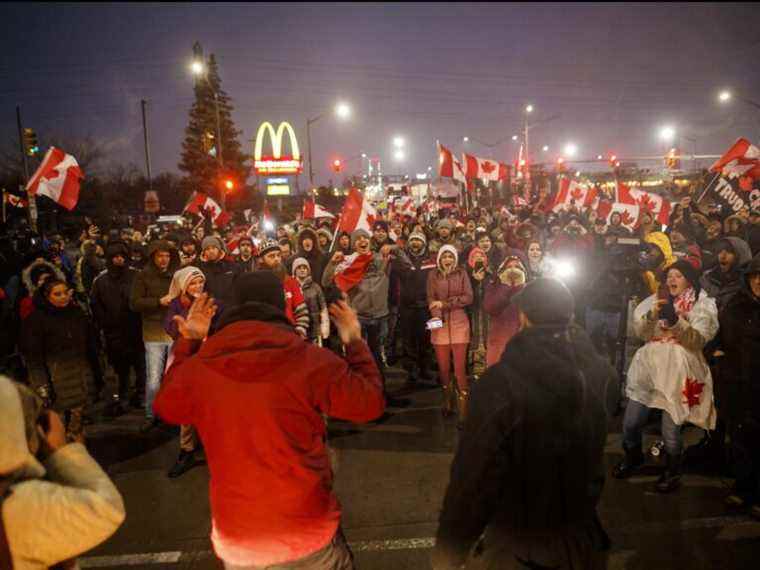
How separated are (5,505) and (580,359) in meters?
2.07

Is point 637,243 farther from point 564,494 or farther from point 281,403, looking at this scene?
point 281,403

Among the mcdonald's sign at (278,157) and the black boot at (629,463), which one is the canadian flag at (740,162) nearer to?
the black boot at (629,463)

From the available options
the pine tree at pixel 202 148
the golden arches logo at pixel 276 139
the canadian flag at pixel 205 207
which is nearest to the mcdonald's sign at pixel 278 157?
the golden arches logo at pixel 276 139

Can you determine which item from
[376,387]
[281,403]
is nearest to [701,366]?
[376,387]

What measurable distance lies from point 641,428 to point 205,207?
1449 centimetres

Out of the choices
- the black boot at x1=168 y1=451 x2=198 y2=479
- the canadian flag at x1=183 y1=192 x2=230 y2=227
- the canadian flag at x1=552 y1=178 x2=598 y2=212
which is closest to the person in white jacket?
the black boot at x1=168 y1=451 x2=198 y2=479

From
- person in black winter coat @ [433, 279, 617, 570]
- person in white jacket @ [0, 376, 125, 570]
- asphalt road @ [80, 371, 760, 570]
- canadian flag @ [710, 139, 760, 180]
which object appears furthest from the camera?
canadian flag @ [710, 139, 760, 180]

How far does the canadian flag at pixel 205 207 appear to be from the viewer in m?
16.2

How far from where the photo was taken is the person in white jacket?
5.19ft

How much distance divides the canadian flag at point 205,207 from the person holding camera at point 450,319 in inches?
448

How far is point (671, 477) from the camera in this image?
469 cm

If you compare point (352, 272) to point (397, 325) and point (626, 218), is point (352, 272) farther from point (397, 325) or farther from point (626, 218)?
point (626, 218)

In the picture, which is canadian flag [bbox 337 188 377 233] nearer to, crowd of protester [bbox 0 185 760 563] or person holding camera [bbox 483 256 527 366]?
crowd of protester [bbox 0 185 760 563]

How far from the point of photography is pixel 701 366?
15.1ft
